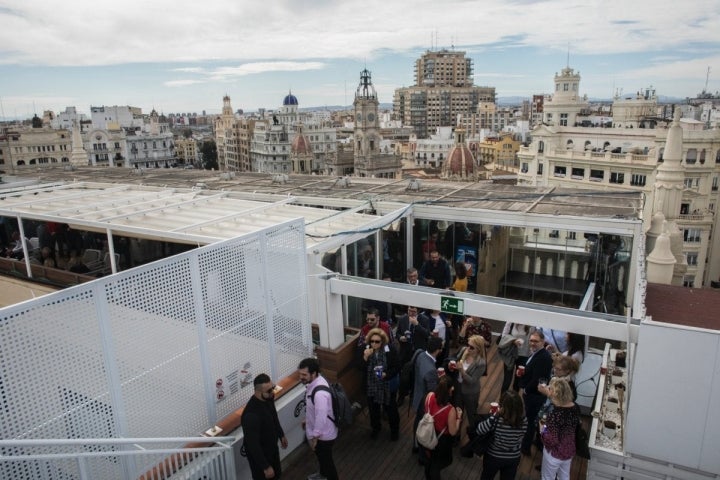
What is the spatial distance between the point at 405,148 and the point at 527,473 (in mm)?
113832

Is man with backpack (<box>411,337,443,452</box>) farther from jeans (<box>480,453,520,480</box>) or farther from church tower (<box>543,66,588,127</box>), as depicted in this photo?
church tower (<box>543,66,588,127</box>)

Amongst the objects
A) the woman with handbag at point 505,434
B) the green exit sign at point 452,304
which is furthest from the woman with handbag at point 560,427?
the green exit sign at point 452,304

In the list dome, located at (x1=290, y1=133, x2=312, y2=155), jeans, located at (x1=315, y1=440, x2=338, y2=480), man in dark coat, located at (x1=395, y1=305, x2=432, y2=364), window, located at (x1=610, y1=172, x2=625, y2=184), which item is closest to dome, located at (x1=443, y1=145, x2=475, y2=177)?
window, located at (x1=610, y1=172, x2=625, y2=184)

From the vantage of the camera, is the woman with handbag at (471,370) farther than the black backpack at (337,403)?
Yes

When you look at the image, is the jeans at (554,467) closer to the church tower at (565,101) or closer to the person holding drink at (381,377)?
the person holding drink at (381,377)

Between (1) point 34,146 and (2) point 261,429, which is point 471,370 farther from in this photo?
(1) point 34,146

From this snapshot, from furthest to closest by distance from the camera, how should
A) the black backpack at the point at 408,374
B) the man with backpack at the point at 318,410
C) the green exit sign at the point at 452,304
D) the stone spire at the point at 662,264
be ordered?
the stone spire at the point at 662,264, the green exit sign at the point at 452,304, the black backpack at the point at 408,374, the man with backpack at the point at 318,410

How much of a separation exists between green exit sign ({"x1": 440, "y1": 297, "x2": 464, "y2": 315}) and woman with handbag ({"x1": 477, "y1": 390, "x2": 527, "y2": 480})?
5.50ft

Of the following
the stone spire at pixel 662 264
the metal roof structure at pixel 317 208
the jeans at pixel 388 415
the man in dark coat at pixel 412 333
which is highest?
the metal roof structure at pixel 317 208

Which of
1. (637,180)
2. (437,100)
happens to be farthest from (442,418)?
(437,100)

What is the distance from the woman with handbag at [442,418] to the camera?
5367 mm

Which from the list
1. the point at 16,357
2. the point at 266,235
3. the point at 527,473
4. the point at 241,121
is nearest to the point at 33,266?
the point at 266,235

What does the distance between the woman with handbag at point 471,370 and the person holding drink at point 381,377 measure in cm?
89

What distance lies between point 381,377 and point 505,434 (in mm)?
1822
